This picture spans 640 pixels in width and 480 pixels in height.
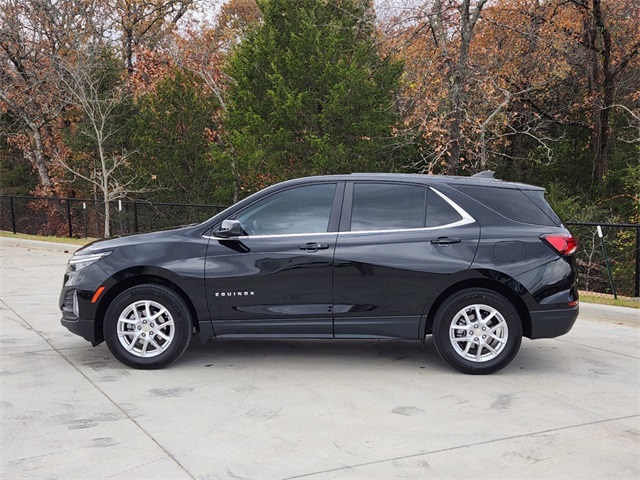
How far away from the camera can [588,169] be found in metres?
26.2

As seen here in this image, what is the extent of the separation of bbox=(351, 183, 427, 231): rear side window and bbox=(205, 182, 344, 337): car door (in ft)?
0.81

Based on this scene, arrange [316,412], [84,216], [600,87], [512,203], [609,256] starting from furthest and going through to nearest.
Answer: [600,87] < [84,216] < [609,256] < [512,203] < [316,412]

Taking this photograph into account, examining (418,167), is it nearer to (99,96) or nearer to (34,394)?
(99,96)

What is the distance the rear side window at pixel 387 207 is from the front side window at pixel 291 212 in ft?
0.86

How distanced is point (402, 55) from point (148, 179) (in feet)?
35.4

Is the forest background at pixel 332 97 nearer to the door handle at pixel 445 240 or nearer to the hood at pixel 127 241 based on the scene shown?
the door handle at pixel 445 240

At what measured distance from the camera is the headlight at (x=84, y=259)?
6520 millimetres

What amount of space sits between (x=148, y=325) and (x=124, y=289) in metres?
0.45

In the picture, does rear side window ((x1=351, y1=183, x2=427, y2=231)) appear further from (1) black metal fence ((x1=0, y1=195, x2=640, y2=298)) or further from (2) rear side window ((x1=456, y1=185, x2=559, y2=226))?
(1) black metal fence ((x1=0, y1=195, x2=640, y2=298))

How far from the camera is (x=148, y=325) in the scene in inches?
252

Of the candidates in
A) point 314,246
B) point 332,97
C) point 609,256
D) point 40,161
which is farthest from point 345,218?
point 40,161

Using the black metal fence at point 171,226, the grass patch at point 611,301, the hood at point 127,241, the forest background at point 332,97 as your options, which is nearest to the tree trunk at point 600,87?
the forest background at point 332,97

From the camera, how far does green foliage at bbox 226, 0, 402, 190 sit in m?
19.4

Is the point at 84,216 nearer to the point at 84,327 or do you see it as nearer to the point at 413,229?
the point at 84,327
